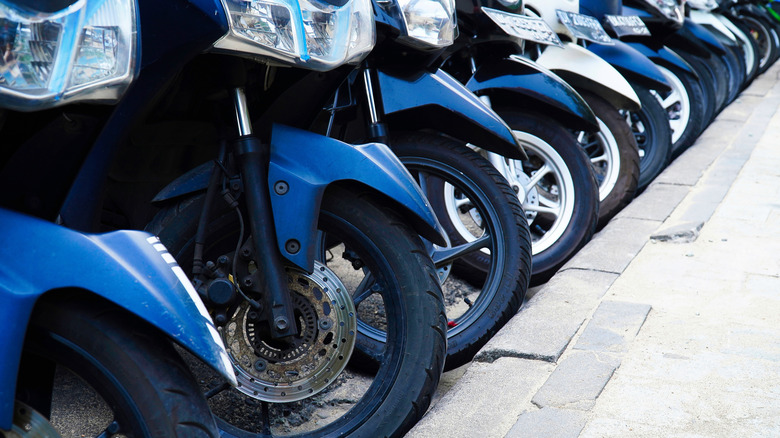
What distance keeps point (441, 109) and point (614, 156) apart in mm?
1801

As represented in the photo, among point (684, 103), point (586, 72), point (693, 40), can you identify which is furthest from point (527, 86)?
point (693, 40)

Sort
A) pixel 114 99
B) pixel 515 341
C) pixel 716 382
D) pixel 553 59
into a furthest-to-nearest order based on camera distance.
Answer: pixel 553 59, pixel 515 341, pixel 716 382, pixel 114 99

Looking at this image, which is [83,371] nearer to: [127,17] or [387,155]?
[127,17]

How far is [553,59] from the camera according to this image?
166 inches

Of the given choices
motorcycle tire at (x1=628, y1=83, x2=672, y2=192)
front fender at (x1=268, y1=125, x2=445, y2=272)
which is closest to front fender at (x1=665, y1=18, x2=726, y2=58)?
motorcycle tire at (x1=628, y1=83, x2=672, y2=192)

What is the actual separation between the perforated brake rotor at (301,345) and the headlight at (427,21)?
0.83 m

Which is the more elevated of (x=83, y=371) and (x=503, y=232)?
(x=83, y=371)

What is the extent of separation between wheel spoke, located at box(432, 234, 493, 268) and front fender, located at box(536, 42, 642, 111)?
5.01 ft

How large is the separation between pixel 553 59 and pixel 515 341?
6.22 ft

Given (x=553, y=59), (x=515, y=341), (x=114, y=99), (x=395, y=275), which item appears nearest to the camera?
(x=114, y=99)

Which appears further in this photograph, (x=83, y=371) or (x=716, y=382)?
(x=716, y=382)

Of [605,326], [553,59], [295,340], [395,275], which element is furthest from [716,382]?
[553,59]

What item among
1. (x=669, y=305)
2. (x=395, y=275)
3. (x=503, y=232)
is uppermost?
(x=395, y=275)

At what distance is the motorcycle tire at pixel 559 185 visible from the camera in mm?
3582
